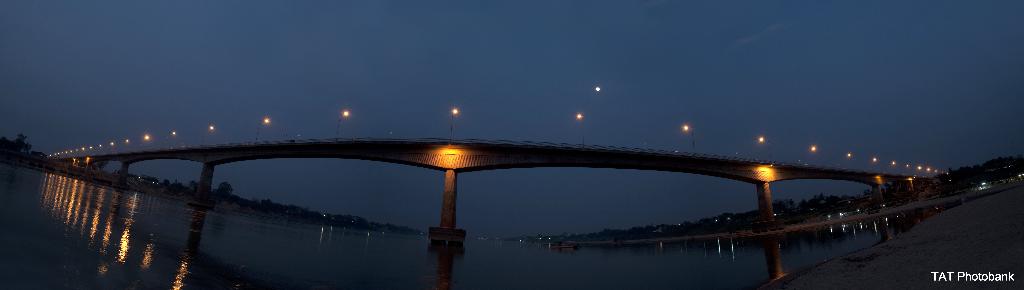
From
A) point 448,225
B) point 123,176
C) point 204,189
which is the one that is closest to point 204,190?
point 204,189

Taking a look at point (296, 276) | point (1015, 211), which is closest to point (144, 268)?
point (296, 276)

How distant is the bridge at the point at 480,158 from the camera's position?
1849 inches

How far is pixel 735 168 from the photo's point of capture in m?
61.2

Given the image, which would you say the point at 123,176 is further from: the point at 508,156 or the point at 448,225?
the point at 508,156

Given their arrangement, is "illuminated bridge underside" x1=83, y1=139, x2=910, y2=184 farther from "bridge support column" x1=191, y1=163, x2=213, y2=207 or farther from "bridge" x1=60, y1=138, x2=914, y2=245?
"bridge support column" x1=191, y1=163, x2=213, y2=207

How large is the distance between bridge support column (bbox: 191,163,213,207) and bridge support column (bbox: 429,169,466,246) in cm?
4904

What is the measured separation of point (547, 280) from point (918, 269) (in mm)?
14267

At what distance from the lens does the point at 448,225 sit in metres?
43.7

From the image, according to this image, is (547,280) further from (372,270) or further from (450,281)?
(372,270)

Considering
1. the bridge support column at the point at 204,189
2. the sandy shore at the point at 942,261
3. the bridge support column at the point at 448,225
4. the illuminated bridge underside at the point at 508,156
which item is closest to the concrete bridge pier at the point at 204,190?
the bridge support column at the point at 204,189

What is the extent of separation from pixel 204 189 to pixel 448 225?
54.6m

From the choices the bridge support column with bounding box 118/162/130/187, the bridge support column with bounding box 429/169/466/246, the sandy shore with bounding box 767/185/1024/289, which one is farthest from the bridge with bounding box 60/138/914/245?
the bridge support column with bounding box 118/162/130/187

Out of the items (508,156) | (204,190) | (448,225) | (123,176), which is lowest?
(448,225)

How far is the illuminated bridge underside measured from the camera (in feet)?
157
